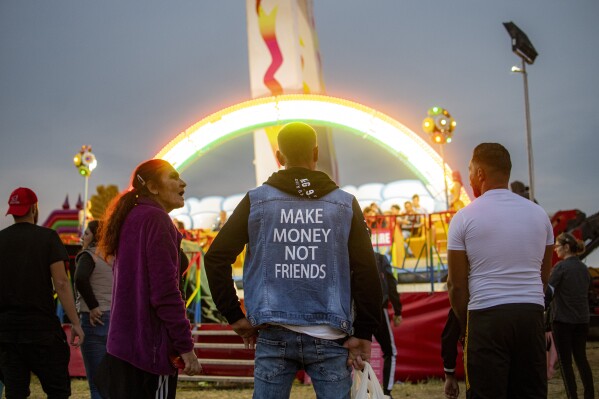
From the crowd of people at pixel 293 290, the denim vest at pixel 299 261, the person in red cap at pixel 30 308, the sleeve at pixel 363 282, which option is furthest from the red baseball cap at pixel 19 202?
the sleeve at pixel 363 282

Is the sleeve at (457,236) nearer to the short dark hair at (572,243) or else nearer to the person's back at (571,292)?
the person's back at (571,292)

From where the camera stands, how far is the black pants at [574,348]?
6102 millimetres

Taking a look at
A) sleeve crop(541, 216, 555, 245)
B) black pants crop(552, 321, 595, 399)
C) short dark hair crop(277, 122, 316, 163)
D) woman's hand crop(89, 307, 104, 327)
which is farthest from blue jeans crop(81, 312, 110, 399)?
black pants crop(552, 321, 595, 399)

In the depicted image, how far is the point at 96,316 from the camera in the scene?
16.9ft

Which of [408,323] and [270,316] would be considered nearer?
[270,316]

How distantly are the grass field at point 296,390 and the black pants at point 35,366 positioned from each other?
4.16 m

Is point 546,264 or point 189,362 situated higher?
point 546,264

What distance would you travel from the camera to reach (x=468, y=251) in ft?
11.0

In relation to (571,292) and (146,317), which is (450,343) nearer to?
(146,317)

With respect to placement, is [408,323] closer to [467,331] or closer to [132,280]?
[467,331]

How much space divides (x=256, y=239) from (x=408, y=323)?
263 inches

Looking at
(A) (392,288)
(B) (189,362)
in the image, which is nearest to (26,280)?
(B) (189,362)

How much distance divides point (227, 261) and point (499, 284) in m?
1.42

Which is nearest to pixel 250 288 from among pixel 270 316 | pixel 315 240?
pixel 270 316
